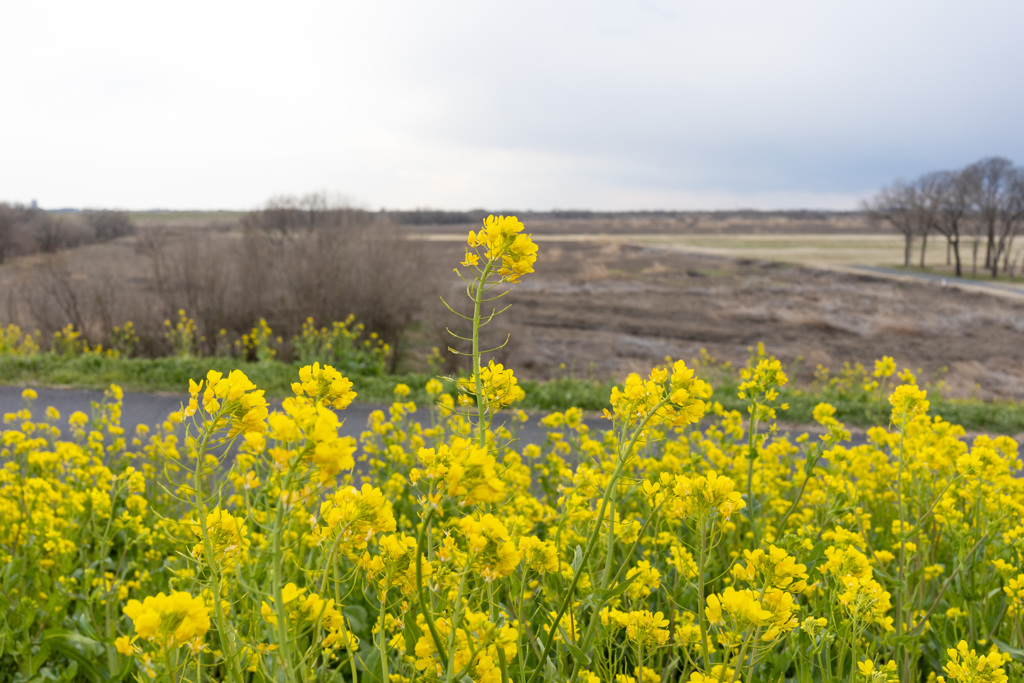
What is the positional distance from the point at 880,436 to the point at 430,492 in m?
3.15

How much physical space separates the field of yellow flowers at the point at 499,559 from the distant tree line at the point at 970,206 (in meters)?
45.6

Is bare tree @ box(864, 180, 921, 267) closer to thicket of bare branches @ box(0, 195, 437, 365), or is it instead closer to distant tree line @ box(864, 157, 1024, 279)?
distant tree line @ box(864, 157, 1024, 279)

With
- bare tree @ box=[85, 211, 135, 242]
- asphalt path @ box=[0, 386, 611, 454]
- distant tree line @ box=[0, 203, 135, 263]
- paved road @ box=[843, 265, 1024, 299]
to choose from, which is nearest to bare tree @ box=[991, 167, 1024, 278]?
paved road @ box=[843, 265, 1024, 299]

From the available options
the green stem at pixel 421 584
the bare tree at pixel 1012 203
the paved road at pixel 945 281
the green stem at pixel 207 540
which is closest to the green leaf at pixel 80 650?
the green stem at pixel 207 540

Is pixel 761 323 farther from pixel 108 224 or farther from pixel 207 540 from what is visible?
pixel 108 224

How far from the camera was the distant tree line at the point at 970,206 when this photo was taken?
128 feet

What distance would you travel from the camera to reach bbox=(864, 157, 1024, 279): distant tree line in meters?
39.0

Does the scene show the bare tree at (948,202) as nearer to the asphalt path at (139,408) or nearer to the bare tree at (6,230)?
the asphalt path at (139,408)

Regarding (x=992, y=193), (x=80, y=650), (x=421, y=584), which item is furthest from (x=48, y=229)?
(x=992, y=193)

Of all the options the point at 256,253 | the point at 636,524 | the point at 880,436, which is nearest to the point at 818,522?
the point at 880,436

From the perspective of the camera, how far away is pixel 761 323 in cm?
2503

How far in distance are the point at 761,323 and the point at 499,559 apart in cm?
2580

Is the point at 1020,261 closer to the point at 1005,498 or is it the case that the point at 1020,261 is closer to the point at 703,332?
the point at 703,332

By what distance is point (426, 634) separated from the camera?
136 cm
